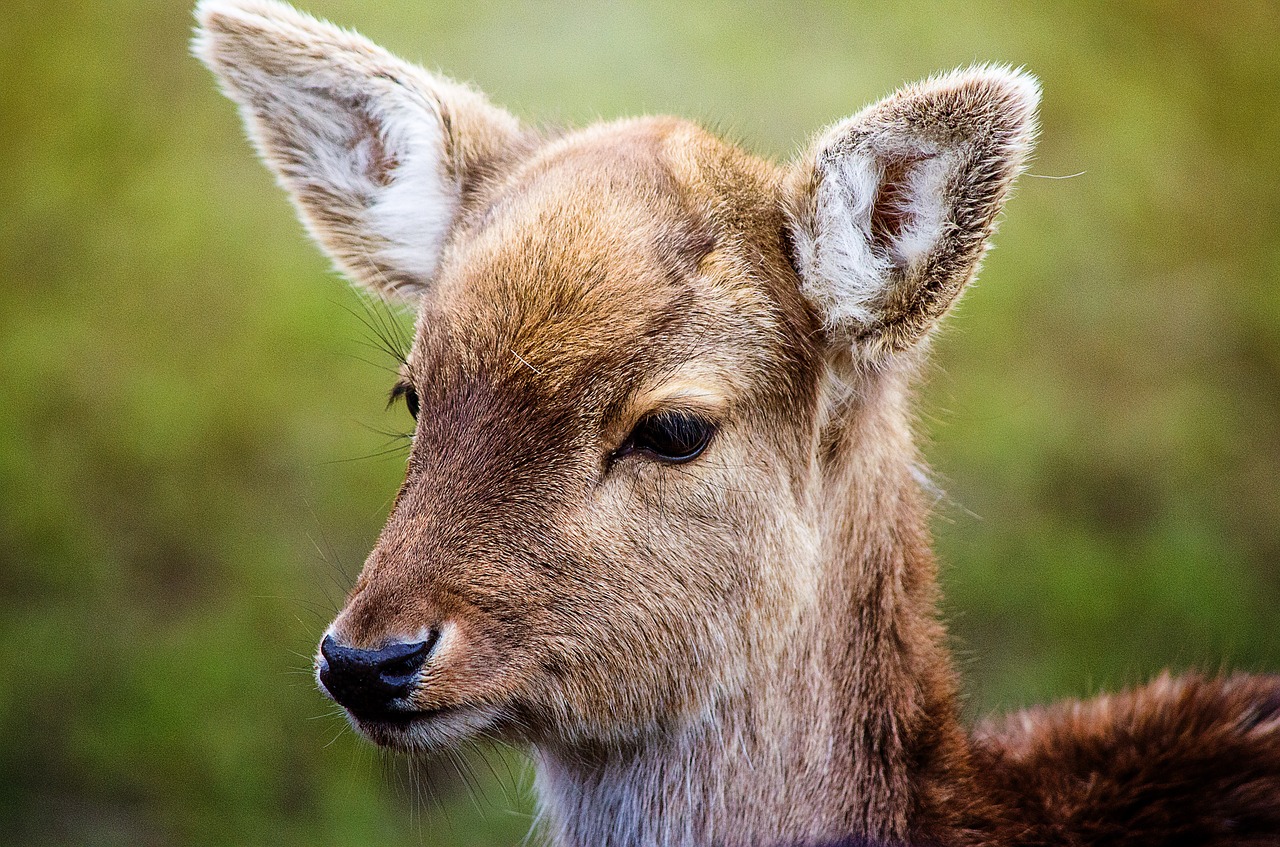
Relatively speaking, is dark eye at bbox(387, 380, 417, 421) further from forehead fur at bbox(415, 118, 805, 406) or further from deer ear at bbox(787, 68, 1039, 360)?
deer ear at bbox(787, 68, 1039, 360)

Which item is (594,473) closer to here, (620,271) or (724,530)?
(724,530)

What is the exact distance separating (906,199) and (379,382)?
5.11 metres

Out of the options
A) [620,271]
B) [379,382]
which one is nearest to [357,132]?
[620,271]

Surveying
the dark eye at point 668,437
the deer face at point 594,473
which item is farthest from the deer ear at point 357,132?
the dark eye at point 668,437

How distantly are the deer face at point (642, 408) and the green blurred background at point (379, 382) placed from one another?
117 inches

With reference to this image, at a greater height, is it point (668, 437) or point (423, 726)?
point (668, 437)

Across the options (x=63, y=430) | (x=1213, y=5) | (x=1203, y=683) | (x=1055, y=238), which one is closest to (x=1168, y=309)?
(x=1055, y=238)

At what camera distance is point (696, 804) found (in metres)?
3.46

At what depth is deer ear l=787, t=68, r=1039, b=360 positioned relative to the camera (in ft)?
9.83

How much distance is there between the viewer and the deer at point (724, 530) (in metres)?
3.09

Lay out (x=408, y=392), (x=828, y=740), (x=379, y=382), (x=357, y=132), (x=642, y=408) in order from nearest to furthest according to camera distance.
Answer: (x=642, y=408) → (x=828, y=740) → (x=408, y=392) → (x=357, y=132) → (x=379, y=382)

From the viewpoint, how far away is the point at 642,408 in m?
3.19

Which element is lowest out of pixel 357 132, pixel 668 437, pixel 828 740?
pixel 828 740

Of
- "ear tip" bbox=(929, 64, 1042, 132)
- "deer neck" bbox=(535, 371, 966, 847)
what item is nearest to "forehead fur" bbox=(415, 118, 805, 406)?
"deer neck" bbox=(535, 371, 966, 847)
